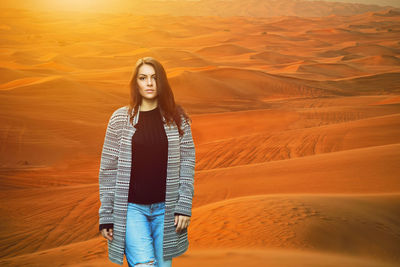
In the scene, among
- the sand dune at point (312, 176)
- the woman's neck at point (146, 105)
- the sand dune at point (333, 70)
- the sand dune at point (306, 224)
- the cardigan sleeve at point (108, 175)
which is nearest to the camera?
the cardigan sleeve at point (108, 175)

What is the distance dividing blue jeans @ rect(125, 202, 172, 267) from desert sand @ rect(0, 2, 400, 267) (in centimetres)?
185

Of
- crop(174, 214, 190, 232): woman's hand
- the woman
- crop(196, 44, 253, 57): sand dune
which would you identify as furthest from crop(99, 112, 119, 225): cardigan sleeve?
crop(196, 44, 253, 57): sand dune

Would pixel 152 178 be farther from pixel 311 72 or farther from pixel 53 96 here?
pixel 311 72

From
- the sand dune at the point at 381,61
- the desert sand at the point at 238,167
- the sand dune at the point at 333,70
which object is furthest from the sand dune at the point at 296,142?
the sand dune at the point at 381,61

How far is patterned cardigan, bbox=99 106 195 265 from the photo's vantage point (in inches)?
105

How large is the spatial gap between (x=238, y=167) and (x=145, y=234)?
7.60m

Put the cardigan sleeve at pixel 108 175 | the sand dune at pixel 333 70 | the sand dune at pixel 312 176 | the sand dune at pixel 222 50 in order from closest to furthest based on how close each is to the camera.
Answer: the cardigan sleeve at pixel 108 175, the sand dune at pixel 312 176, the sand dune at pixel 333 70, the sand dune at pixel 222 50

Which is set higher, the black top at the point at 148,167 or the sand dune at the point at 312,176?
the black top at the point at 148,167

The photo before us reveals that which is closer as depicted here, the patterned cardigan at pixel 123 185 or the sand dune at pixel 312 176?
the patterned cardigan at pixel 123 185

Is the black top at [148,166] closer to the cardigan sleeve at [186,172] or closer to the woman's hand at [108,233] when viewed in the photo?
the cardigan sleeve at [186,172]

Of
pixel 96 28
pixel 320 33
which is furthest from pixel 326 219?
pixel 320 33

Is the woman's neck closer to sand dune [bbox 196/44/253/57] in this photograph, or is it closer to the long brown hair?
the long brown hair

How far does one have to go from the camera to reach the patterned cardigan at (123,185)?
2.67 metres

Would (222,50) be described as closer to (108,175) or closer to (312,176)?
(312,176)
